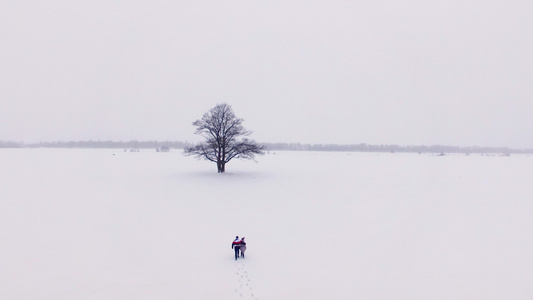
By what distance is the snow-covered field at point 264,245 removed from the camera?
11070 millimetres

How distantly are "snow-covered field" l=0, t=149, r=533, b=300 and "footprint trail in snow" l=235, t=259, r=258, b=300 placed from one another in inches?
1.7

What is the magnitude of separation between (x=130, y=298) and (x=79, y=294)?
186 centimetres

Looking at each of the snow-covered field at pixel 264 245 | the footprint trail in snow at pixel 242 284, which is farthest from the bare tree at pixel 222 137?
the footprint trail in snow at pixel 242 284

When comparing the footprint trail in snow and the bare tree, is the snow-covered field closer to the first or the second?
the footprint trail in snow

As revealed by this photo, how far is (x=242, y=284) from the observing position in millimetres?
11320

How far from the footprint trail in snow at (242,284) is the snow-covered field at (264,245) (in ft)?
0.14

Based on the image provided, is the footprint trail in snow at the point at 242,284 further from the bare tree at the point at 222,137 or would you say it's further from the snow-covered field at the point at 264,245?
the bare tree at the point at 222,137

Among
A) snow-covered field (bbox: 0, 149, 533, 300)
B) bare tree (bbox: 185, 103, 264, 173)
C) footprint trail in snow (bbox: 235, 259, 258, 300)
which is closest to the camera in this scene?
footprint trail in snow (bbox: 235, 259, 258, 300)

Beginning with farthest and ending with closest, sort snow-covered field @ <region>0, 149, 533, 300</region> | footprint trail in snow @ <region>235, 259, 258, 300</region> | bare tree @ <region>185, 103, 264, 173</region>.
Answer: bare tree @ <region>185, 103, 264, 173</region>, snow-covered field @ <region>0, 149, 533, 300</region>, footprint trail in snow @ <region>235, 259, 258, 300</region>

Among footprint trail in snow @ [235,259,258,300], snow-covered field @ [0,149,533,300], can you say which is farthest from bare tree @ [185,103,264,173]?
footprint trail in snow @ [235,259,258,300]

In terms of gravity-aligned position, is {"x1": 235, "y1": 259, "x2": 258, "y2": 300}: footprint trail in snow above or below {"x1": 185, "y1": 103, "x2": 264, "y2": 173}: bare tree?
below

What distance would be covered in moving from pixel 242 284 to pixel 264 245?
4.01m

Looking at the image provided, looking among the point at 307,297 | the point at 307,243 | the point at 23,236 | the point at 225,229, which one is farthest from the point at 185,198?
the point at 307,297

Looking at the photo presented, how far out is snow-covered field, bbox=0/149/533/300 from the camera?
1107 cm
